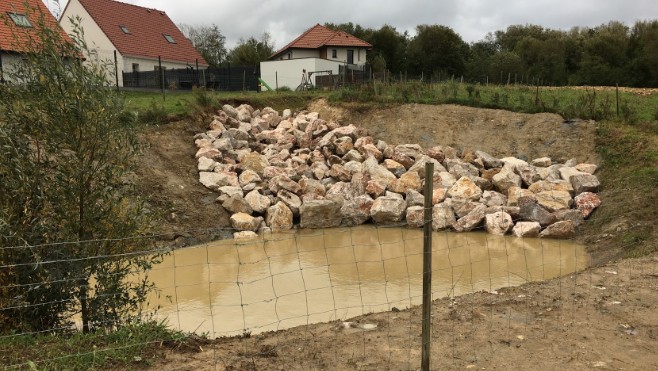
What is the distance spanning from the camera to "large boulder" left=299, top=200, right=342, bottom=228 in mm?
13875

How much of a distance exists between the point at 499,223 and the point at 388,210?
2666 millimetres

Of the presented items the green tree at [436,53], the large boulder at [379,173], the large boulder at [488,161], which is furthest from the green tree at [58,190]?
the green tree at [436,53]

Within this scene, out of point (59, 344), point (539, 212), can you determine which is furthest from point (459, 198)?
point (59, 344)

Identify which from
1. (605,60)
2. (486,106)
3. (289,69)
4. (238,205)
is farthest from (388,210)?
(605,60)

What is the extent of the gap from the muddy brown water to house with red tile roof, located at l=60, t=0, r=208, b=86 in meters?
20.8

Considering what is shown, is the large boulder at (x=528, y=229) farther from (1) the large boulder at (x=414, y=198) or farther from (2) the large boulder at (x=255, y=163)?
(2) the large boulder at (x=255, y=163)

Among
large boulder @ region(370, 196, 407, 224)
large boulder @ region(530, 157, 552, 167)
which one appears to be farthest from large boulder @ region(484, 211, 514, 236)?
large boulder @ region(530, 157, 552, 167)

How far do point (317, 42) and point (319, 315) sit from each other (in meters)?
35.6

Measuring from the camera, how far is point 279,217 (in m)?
13.8

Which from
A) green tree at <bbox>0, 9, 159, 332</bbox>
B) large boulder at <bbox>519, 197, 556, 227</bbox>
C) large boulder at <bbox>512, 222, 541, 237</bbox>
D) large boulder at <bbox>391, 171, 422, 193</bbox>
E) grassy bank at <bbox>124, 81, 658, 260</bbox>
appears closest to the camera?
green tree at <bbox>0, 9, 159, 332</bbox>

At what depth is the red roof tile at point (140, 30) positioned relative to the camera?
32562 mm

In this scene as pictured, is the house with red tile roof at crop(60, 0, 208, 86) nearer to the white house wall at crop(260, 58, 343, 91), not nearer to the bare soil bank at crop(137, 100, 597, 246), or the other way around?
the white house wall at crop(260, 58, 343, 91)

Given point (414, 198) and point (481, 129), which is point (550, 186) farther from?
point (481, 129)

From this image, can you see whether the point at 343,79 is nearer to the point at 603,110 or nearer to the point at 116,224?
the point at 603,110
